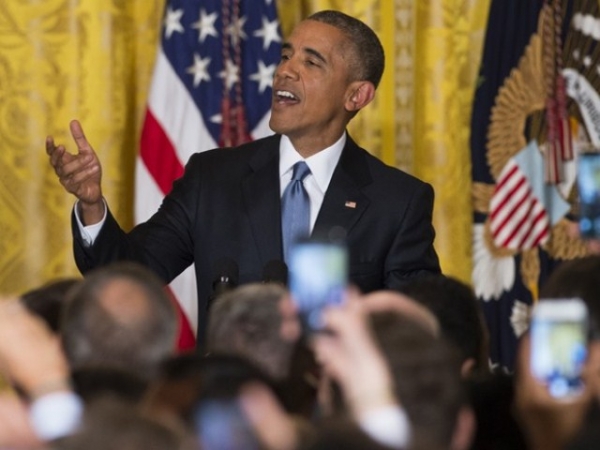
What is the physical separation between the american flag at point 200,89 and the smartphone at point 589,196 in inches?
91.7

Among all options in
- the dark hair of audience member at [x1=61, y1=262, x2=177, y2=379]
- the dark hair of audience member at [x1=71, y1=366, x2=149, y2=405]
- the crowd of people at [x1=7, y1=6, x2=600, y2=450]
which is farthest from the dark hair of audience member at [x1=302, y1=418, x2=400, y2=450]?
the dark hair of audience member at [x1=61, y1=262, x2=177, y2=379]

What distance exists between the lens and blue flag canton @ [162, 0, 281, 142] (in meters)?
5.50

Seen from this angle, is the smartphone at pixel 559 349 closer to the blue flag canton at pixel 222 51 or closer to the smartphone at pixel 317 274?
the smartphone at pixel 317 274

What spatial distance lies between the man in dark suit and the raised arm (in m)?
0.20

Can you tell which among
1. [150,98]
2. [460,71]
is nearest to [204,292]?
[150,98]

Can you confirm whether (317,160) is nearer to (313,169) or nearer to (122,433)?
(313,169)

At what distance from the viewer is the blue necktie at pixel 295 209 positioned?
4387 millimetres

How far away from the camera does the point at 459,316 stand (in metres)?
3.06

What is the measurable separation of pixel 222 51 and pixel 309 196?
127cm

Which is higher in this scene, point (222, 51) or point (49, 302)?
point (222, 51)

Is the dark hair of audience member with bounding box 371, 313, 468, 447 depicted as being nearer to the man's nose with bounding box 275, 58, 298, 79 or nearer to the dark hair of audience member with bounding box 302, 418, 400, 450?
the dark hair of audience member with bounding box 302, 418, 400, 450

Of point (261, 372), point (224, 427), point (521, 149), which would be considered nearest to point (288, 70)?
point (521, 149)

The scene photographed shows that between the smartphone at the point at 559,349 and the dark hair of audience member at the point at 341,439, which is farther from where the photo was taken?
the smartphone at the point at 559,349

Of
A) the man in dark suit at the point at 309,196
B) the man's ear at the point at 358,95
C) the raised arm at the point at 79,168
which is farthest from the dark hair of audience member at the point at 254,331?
the man's ear at the point at 358,95
